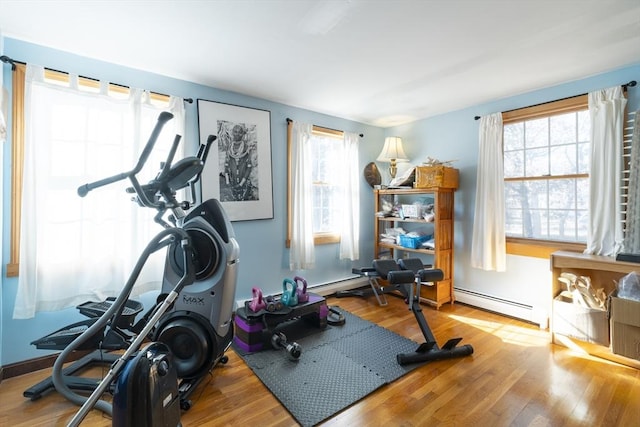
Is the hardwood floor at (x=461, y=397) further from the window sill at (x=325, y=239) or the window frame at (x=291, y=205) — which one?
the window sill at (x=325, y=239)

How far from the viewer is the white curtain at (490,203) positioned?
9.93 ft

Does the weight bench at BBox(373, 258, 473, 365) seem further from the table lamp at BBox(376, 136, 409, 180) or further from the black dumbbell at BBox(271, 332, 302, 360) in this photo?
the table lamp at BBox(376, 136, 409, 180)

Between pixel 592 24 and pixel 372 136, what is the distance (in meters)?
2.59

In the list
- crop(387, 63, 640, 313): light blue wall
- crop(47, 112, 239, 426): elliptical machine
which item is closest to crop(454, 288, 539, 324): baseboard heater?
crop(387, 63, 640, 313): light blue wall

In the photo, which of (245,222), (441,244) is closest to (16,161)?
(245,222)

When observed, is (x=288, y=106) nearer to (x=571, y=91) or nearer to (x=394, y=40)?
(x=394, y=40)

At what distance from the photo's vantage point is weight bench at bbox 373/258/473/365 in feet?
7.07

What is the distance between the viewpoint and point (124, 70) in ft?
7.80

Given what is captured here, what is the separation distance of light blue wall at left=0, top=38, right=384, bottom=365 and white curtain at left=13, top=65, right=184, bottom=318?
0.50ft

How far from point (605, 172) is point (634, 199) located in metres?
0.30

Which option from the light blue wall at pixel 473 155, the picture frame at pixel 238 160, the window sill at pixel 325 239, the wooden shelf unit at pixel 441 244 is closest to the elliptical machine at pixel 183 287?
the picture frame at pixel 238 160

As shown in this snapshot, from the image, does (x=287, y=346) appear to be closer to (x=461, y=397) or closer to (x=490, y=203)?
(x=461, y=397)

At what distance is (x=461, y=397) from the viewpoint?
5.80 ft

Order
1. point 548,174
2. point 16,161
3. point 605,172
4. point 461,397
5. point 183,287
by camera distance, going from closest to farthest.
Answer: point 183,287
point 461,397
point 16,161
point 605,172
point 548,174
